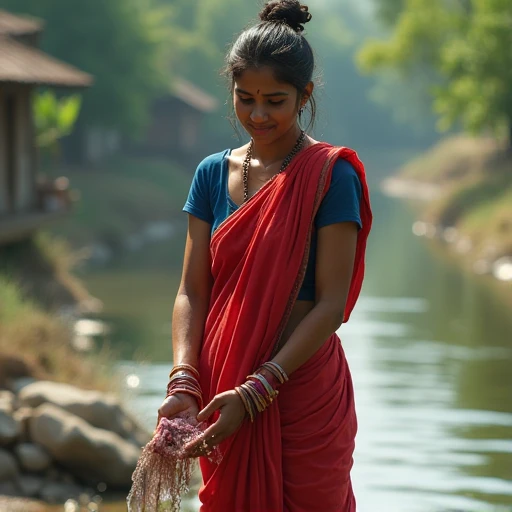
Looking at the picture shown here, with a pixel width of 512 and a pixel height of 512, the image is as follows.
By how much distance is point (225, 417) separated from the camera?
3.29m

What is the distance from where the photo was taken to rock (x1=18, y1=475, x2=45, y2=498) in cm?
793

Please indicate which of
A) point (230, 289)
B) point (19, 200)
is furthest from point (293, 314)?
point (19, 200)

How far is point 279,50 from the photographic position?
11.3 feet

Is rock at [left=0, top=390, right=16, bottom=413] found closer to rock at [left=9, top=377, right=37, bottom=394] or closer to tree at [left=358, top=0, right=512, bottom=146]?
rock at [left=9, top=377, right=37, bottom=394]

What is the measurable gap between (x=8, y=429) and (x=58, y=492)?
0.53 metres

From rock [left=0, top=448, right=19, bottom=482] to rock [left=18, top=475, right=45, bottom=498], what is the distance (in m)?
0.06

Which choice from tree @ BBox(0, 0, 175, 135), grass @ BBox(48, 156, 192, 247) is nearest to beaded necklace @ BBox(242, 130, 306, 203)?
grass @ BBox(48, 156, 192, 247)

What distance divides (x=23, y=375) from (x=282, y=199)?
625 centimetres

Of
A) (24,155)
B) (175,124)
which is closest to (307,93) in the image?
(24,155)

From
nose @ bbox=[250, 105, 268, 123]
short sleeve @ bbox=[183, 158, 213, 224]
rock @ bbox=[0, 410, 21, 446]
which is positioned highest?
nose @ bbox=[250, 105, 268, 123]

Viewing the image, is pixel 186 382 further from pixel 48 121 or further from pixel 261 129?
pixel 48 121

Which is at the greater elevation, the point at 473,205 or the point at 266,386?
the point at 473,205

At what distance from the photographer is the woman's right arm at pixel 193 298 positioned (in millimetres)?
3555

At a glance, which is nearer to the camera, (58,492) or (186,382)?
(186,382)
